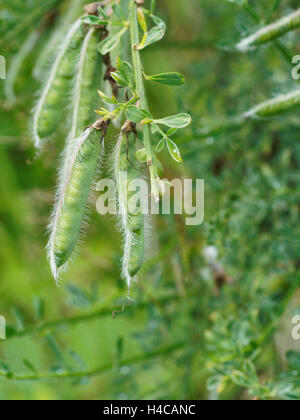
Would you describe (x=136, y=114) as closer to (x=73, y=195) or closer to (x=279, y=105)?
(x=73, y=195)

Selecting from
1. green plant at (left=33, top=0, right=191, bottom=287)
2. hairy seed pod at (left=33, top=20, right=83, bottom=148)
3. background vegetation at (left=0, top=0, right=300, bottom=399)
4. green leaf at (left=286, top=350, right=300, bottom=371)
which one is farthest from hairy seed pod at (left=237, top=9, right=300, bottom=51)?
green leaf at (left=286, top=350, right=300, bottom=371)

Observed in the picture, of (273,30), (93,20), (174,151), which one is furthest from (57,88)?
(273,30)

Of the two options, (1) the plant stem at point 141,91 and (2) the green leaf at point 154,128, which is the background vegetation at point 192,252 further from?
(2) the green leaf at point 154,128

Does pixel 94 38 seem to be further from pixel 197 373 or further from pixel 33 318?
pixel 33 318

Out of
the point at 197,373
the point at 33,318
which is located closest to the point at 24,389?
the point at 33,318
